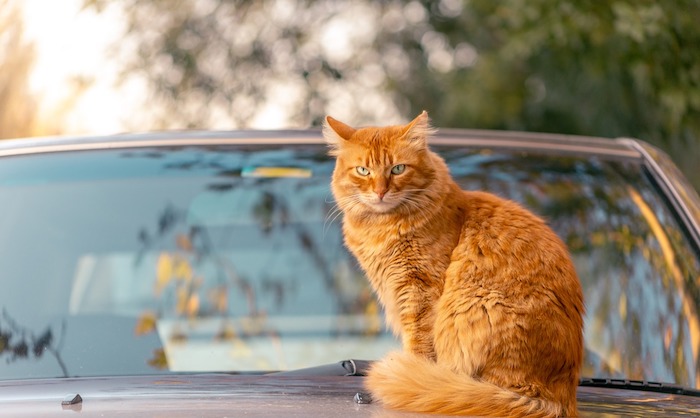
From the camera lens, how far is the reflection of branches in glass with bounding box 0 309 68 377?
3055 mm

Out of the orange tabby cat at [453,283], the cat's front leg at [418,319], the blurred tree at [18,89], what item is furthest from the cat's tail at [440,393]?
the blurred tree at [18,89]

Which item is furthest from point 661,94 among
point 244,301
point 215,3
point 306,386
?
point 215,3

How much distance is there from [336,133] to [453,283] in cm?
65

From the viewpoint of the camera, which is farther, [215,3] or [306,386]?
[215,3]

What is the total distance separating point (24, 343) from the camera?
122 inches

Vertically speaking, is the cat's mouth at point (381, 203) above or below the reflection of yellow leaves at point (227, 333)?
above

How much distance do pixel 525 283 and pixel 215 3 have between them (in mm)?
10666

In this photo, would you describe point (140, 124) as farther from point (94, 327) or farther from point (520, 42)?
point (94, 327)

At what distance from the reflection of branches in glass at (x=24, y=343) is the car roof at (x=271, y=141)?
0.60 meters

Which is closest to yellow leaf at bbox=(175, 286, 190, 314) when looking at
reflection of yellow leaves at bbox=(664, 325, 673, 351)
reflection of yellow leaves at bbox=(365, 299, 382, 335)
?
reflection of yellow leaves at bbox=(365, 299, 382, 335)

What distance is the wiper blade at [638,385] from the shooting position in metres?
2.88

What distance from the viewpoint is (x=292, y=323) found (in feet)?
12.6

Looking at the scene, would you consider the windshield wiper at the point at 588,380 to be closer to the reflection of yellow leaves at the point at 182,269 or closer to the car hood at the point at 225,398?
the car hood at the point at 225,398

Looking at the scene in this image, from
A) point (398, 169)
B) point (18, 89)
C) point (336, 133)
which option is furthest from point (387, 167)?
point (18, 89)
